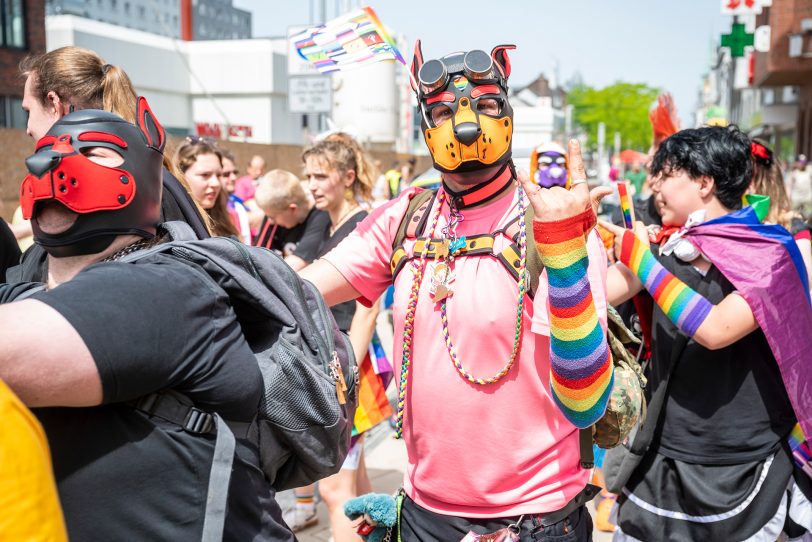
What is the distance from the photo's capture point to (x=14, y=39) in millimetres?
20578

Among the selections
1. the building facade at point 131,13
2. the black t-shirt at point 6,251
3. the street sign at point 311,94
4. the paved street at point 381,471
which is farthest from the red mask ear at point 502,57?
the building facade at point 131,13

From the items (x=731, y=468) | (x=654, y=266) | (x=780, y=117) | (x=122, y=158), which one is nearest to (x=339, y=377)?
(x=122, y=158)

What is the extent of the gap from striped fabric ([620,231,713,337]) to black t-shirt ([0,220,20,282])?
2.06 metres

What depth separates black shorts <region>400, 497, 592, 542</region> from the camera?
196 centimetres

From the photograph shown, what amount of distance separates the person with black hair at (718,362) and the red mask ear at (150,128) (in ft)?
5.55

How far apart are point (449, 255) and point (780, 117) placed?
99.7 feet

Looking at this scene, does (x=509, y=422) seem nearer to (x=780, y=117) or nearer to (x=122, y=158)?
(x=122, y=158)

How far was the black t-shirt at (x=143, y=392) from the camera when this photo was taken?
120cm

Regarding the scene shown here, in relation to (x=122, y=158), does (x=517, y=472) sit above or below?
below

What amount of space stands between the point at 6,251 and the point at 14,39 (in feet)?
69.5

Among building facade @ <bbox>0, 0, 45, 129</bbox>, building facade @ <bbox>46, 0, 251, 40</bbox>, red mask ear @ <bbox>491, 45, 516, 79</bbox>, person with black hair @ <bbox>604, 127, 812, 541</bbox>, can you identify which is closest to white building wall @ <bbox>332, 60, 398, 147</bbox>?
building facade @ <bbox>0, 0, 45, 129</bbox>

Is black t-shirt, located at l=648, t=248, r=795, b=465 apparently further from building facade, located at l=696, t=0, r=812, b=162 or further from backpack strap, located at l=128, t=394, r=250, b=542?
building facade, located at l=696, t=0, r=812, b=162

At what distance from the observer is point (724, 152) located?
2.78 meters

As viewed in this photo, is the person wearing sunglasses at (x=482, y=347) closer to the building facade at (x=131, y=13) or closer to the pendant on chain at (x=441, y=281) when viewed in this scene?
the pendant on chain at (x=441, y=281)
